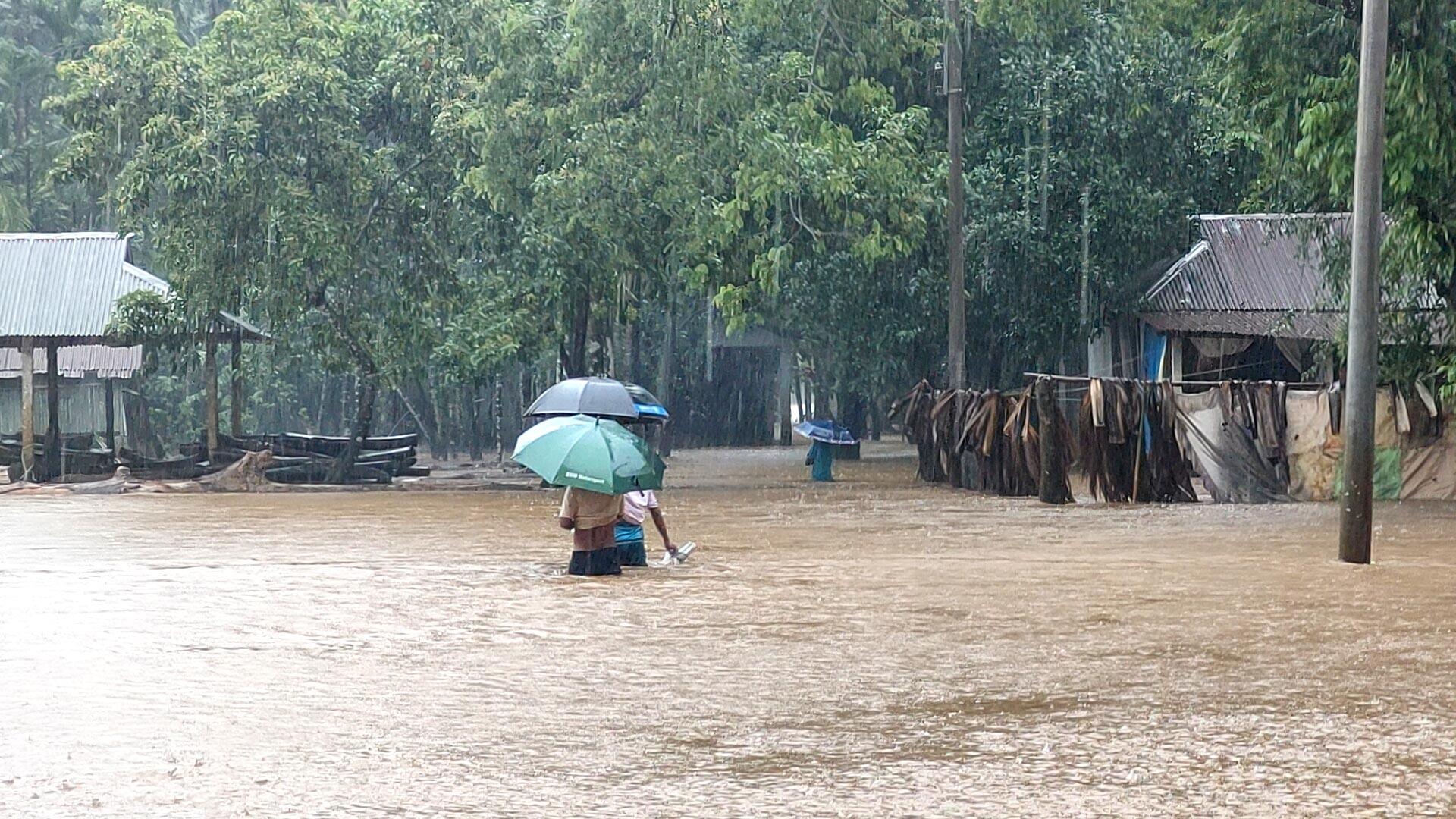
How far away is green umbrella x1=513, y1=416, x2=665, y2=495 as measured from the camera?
45.7ft

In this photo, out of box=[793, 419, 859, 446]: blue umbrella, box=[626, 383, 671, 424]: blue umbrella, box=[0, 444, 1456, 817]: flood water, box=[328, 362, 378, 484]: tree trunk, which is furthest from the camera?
box=[328, 362, 378, 484]: tree trunk

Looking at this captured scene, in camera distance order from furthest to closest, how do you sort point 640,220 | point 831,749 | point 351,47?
point 351,47 < point 640,220 < point 831,749

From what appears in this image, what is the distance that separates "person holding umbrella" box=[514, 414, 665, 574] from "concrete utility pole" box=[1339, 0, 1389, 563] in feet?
17.8

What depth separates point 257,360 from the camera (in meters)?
40.7

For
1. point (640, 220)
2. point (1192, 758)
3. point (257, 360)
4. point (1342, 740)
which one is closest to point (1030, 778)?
point (1192, 758)

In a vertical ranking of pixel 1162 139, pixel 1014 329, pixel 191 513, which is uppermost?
pixel 1162 139

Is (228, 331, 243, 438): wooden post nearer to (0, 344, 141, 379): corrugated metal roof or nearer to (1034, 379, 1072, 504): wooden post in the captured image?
(0, 344, 141, 379): corrugated metal roof

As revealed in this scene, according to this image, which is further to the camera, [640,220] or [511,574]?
[640,220]

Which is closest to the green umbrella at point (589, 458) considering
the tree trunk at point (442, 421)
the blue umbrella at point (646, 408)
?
the blue umbrella at point (646, 408)

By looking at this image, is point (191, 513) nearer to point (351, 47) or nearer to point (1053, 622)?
point (351, 47)

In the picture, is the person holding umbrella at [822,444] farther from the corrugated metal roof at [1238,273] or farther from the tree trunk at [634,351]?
the tree trunk at [634,351]

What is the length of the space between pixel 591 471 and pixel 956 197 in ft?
49.2

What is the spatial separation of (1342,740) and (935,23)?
20.7 meters

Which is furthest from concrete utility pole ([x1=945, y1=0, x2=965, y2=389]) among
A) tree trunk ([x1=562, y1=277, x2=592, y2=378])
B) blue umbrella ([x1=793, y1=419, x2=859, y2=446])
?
tree trunk ([x1=562, y1=277, x2=592, y2=378])
